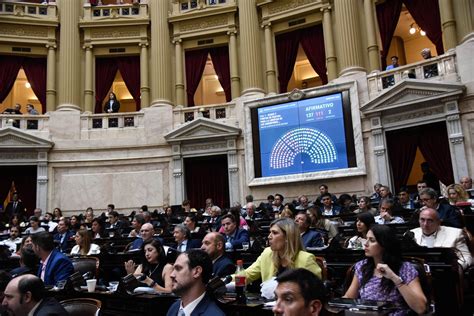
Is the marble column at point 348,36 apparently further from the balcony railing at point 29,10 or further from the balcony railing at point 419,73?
the balcony railing at point 29,10

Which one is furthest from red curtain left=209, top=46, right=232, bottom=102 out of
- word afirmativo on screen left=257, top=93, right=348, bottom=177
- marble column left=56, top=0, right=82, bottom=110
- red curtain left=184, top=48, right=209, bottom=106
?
marble column left=56, top=0, right=82, bottom=110

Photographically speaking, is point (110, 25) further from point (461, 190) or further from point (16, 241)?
point (461, 190)

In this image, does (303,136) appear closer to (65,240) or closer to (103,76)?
(65,240)

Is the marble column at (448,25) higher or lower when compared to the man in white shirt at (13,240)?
higher

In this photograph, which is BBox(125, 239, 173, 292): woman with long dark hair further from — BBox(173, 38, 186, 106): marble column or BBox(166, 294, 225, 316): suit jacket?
BBox(173, 38, 186, 106): marble column

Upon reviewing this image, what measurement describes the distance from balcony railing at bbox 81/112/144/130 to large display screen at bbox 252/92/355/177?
4.41 m

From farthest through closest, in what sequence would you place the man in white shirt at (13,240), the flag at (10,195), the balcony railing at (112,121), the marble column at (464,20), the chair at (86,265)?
the balcony railing at (112,121), the flag at (10,195), the marble column at (464,20), the man in white shirt at (13,240), the chair at (86,265)

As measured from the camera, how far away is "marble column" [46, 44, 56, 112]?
16.9 m

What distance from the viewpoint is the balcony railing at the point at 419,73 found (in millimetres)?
12414

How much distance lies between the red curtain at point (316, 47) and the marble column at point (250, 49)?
5.61 feet

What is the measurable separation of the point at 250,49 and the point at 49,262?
12589 millimetres

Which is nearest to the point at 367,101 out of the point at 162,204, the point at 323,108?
the point at 323,108

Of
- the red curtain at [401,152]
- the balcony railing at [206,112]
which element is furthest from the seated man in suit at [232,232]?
the balcony railing at [206,112]

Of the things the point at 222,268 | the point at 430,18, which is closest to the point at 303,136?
the point at 430,18
